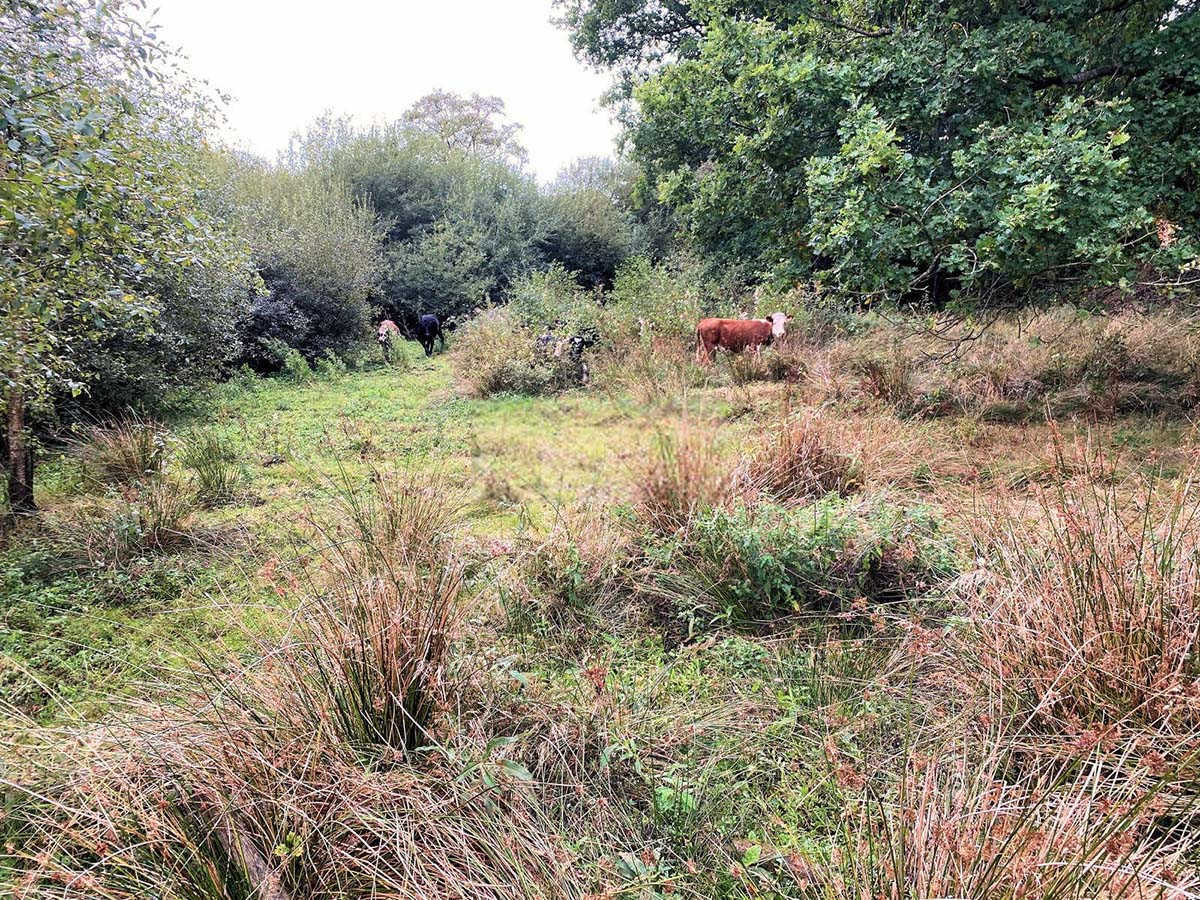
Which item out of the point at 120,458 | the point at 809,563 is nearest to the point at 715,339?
the point at 809,563

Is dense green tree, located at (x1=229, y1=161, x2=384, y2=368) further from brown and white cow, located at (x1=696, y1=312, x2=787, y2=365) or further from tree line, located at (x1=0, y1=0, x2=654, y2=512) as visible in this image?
brown and white cow, located at (x1=696, y1=312, x2=787, y2=365)

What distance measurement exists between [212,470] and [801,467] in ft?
13.7

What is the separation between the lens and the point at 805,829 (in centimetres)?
156

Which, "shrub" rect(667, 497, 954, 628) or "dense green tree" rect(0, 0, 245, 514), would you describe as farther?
"shrub" rect(667, 497, 954, 628)

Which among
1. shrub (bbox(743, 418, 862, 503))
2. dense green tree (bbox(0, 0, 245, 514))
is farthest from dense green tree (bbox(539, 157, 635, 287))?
dense green tree (bbox(0, 0, 245, 514))

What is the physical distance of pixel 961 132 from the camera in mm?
5102

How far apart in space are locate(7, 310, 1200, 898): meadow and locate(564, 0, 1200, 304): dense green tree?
171cm

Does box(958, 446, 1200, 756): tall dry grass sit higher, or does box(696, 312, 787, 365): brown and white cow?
box(696, 312, 787, 365): brown and white cow

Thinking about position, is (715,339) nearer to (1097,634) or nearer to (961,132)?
(961,132)

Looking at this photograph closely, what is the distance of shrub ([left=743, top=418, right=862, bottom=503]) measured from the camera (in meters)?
3.68

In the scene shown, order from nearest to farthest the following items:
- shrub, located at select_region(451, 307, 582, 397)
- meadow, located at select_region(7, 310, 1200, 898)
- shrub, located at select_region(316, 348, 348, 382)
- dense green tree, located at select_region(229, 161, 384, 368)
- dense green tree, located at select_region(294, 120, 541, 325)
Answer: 1. meadow, located at select_region(7, 310, 1200, 898)
2. shrub, located at select_region(451, 307, 582, 397)
3. shrub, located at select_region(316, 348, 348, 382)
4. dense green tree, located at select_region(229, 161, 384, 368)
5. dense green tree, located at select_region(294, 120, 541, 325)

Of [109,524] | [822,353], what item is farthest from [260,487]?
[822,353]

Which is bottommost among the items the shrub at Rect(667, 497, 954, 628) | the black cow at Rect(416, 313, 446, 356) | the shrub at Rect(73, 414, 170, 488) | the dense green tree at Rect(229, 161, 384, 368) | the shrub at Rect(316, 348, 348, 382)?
the shrub at Rect(667, 497, 954, 628)

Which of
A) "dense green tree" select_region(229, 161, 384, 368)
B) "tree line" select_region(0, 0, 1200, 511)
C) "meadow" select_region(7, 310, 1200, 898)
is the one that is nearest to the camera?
"meadow" select_region(7, 310, 1200, 898)
